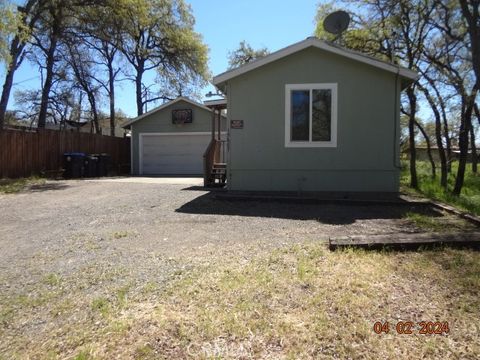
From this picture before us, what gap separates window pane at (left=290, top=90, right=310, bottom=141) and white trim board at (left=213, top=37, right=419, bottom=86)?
3.04ft

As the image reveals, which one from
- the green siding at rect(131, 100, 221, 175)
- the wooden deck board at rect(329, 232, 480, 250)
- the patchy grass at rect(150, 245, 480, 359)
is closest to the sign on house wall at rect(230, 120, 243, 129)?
the wooden deck board at rect(329, 232, 480, 250)

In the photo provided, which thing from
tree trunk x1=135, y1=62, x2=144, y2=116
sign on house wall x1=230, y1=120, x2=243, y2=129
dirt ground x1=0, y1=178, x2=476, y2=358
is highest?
tree trunk x1=135, y1=62, x2=144, y2=116

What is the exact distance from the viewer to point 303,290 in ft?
11.2

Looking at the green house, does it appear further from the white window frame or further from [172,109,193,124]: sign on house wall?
[172,109,193,124]: sign on house wall

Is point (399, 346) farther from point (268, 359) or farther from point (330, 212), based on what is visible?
point (330, 212)

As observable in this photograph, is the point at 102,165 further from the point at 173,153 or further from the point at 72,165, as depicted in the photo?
the point at 173,153

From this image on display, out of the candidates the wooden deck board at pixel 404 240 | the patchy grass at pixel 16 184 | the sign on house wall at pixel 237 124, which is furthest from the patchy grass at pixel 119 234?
the patchy grass at pixel 16 184

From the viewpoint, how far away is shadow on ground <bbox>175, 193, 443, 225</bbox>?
6.91 m

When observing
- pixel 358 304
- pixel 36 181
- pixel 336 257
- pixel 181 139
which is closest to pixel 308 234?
pixel 336 257

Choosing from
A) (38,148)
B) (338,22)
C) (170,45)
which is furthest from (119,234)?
(170,45)

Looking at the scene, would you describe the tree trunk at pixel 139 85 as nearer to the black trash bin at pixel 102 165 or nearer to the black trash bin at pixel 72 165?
the black trash bin at pixel 102 165

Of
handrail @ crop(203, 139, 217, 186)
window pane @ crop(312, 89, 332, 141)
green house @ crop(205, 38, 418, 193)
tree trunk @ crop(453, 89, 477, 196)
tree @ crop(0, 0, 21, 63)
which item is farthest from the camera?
tree trunk @ crop(453, 89, 477, 196)

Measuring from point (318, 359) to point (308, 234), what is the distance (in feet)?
10.4

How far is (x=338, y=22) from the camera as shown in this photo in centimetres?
999
